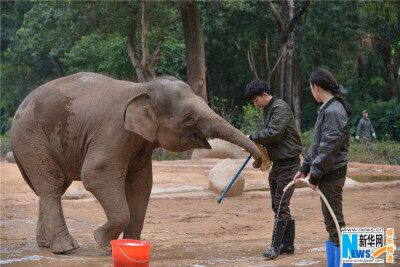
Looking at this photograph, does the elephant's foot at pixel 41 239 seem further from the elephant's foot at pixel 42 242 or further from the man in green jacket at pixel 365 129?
the man in green jacket at pixel 365 129

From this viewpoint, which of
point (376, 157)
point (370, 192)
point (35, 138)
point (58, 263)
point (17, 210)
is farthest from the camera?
point (376, 157)

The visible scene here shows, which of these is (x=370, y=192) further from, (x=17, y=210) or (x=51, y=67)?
(x=51, y=67)

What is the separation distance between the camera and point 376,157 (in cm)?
2084

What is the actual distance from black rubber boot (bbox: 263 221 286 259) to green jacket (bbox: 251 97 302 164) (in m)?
0.75

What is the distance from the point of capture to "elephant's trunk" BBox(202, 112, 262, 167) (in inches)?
243

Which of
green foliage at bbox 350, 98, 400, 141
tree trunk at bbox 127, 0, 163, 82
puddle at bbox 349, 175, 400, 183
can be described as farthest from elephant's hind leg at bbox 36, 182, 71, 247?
green foliage at bbox 350, 98, 400, 141

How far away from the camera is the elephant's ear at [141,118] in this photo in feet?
21.4

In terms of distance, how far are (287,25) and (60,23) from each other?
33.6ft

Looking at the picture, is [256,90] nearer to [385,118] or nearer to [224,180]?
[224,180]

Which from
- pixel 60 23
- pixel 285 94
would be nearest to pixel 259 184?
pixel 285 94

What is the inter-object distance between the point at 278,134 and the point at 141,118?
1.52 m

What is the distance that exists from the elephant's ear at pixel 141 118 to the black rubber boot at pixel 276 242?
169cm

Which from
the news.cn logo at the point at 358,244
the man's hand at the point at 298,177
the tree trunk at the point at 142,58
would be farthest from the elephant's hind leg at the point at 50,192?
the tree trunk at the point at 142,58

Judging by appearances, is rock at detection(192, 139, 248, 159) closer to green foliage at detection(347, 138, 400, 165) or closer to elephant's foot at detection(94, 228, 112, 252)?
green foliage at detection(347, 138, 400, 165)
